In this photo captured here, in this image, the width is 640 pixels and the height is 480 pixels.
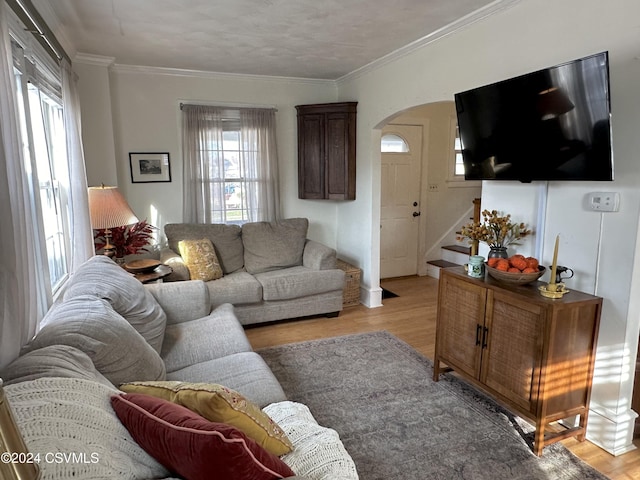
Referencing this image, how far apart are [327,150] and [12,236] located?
140 inches

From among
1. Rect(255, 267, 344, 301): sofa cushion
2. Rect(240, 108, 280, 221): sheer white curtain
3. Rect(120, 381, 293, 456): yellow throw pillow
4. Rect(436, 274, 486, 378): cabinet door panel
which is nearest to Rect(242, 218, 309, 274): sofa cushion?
Rect(255, 267, 344, 301): sofa cushion

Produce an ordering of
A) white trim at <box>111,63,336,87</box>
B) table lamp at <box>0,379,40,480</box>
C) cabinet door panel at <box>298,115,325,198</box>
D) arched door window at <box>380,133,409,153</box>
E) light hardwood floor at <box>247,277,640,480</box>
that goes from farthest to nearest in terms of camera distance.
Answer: arched door window at <box>380,133,409,153</box>
cabinet door panel at <box>298,115,325,198</box>
white trim at <box>111,63,336,87</box>
light hardwood floor at <box>247,277,640,480</box>
table lamp at <box>0,379,40,480</box>

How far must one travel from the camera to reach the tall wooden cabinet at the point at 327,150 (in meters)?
4.45

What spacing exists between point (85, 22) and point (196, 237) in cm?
205

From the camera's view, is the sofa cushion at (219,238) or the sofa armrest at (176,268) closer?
the sofa armrest at (176,268)

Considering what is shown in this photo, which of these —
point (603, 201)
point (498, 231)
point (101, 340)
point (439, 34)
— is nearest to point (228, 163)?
point (439, 34)

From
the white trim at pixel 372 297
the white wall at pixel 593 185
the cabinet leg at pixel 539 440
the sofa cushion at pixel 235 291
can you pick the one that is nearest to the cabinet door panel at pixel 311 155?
the white trim at pixel 372 297

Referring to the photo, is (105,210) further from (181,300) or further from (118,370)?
(118,370)

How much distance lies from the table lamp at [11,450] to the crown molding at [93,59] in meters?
4.00

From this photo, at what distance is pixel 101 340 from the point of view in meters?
1.54

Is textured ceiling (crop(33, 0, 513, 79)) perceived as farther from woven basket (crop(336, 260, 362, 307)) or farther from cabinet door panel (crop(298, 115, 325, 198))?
woven basket (crop(336, 260, 362, 307))

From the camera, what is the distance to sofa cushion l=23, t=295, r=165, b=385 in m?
1.46

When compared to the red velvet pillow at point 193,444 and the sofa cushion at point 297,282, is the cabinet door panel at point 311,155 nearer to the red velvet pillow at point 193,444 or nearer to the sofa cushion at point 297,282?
the sofa cushion at point 297,282

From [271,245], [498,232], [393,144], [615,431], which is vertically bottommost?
[615,431]
